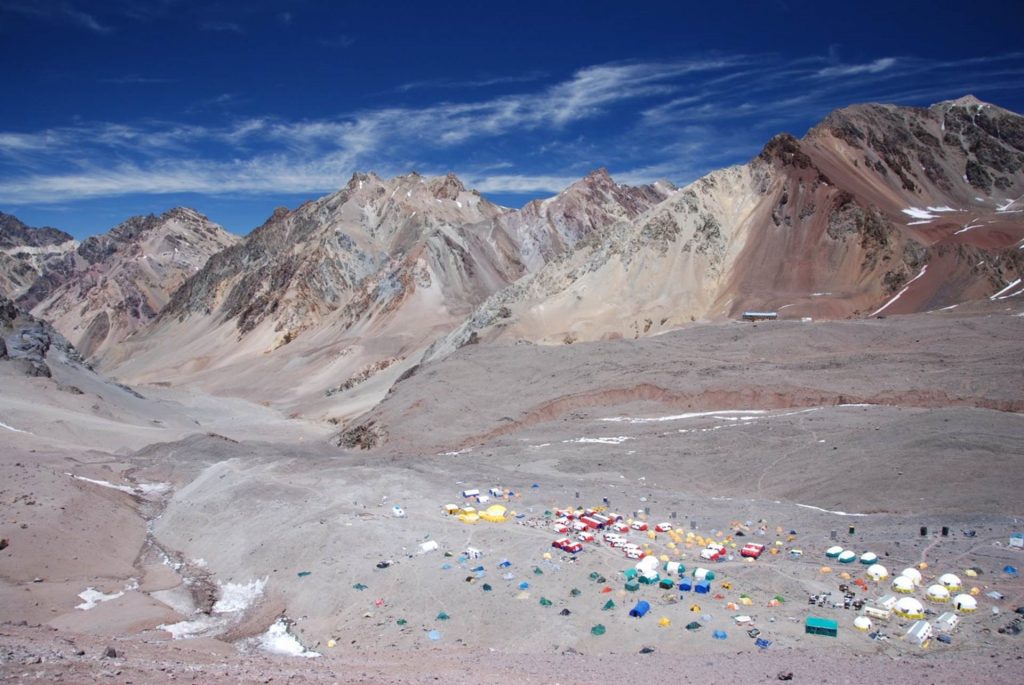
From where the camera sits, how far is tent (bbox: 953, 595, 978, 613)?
41.1ft

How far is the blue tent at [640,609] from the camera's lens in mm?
12898

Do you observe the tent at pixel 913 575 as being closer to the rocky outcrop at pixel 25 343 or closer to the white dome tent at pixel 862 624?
the white dome tent at pixel 862 624

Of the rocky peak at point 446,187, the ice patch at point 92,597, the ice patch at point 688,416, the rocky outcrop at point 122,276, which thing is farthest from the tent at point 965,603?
the rocky outcrop at point 122,276

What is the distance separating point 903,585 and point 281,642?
33.2 feet

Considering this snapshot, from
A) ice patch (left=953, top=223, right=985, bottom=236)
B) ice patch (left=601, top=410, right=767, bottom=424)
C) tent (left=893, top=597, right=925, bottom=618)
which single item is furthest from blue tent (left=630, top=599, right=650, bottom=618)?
ice patch (left=953, top=223, right=985, bottom=236)

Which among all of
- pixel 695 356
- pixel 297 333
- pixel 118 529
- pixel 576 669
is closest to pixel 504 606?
pixel 576 669

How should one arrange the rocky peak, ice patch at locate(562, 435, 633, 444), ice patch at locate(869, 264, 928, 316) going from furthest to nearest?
the rocky peak
ice patch at locate(869, 264, 928, 316)
ice patch at locate(562, 435, 633, 444)

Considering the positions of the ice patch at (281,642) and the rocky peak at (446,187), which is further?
the rocky peak at (446,187)

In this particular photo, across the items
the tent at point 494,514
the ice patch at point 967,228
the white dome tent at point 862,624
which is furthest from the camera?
the ice patch at point 967,228

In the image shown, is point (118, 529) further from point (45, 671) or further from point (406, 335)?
point (406, 335)

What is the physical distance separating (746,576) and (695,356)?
20733 mm

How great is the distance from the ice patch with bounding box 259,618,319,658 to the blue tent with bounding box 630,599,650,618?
4.90 meters

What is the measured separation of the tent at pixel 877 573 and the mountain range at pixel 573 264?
32563mm

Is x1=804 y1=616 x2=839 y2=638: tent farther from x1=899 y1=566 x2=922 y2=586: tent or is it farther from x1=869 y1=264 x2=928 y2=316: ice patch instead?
x1=869 y1=264 x2=928 y2=316: ice patch
